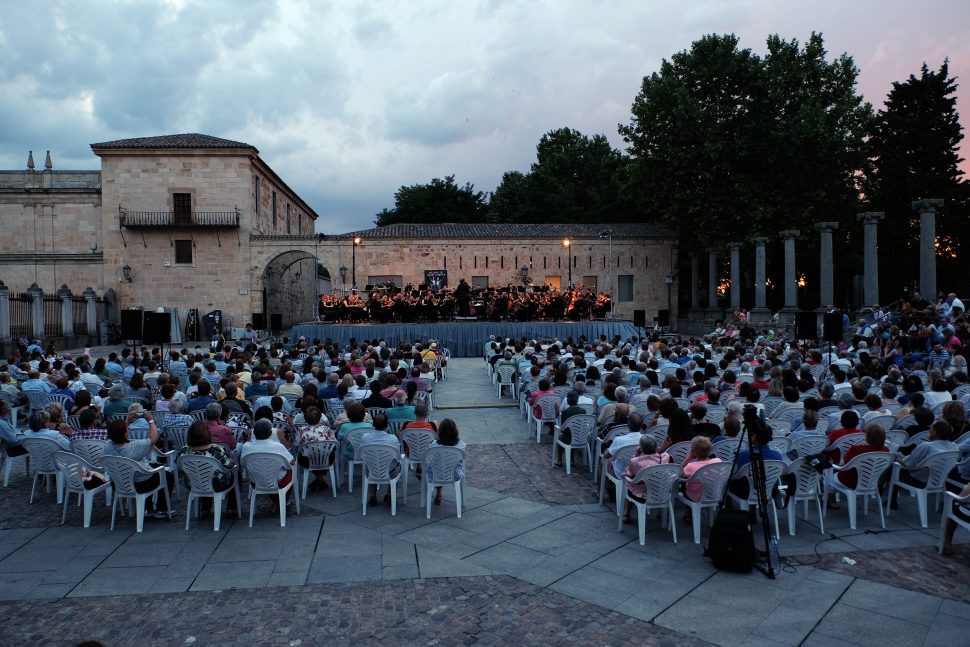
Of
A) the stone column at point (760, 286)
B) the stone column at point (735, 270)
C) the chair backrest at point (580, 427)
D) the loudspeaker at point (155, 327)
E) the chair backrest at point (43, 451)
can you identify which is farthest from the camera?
the stone column at point (735, 270)

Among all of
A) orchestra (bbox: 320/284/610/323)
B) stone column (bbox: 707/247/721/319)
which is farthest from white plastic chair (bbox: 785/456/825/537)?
stone column (bbox: 707/247/721/319)

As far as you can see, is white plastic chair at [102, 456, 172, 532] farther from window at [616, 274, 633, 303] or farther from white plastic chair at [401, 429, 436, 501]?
window at [616, 274, 633, 303]

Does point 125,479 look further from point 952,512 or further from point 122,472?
point 952,512

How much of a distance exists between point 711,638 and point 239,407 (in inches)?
247

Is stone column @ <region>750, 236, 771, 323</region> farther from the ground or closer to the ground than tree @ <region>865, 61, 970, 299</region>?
closer to the ground

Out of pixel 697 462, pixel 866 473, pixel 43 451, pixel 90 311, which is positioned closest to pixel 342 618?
pixel 697 462

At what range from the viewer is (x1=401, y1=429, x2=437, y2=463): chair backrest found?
23.6 ft

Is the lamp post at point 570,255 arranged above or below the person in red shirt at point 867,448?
above

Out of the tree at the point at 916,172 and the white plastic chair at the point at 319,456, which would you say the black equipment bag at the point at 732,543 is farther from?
the tree at the point at 916,172

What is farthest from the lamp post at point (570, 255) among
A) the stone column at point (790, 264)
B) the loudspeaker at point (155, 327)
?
the loudspeaker at point (155, 327)

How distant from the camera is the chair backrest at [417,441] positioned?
7182 mm

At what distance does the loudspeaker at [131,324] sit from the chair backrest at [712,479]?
11.3 meters

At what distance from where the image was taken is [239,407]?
27.1ft

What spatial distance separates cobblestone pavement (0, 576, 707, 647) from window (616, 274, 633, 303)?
31971 millimetres
